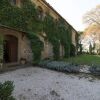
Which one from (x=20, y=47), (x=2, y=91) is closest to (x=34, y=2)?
(x=20, y=47)

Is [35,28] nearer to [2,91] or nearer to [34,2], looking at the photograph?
[34,2]

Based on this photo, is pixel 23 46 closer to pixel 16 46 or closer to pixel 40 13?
pixel 16 46

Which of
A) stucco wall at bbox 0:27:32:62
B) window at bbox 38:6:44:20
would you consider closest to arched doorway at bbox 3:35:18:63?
stucco wall at bbox 0:27:32:62

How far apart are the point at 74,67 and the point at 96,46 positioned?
33.7m

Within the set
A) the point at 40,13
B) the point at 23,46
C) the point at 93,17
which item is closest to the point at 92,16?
the point at 93,17

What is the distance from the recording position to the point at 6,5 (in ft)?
38.9

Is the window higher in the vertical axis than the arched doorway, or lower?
higher

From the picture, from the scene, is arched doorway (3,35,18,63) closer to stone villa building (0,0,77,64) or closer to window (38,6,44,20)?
stone villa building (0,0,77,64)

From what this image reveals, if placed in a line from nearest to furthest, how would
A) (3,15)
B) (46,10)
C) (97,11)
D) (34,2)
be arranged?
(3,15) < (34,2) < (46,10) < (97,11)

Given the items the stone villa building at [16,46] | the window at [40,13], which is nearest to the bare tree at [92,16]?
the window at [40,13]

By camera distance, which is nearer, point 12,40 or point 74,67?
point 74,67

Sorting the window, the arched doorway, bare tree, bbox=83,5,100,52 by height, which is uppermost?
bare tree, bbox=83,5,100,52

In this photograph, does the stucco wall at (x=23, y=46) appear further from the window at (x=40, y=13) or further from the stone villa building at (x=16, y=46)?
the window at (x=40, y=13)

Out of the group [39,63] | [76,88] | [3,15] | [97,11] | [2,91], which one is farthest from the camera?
[97,11]
